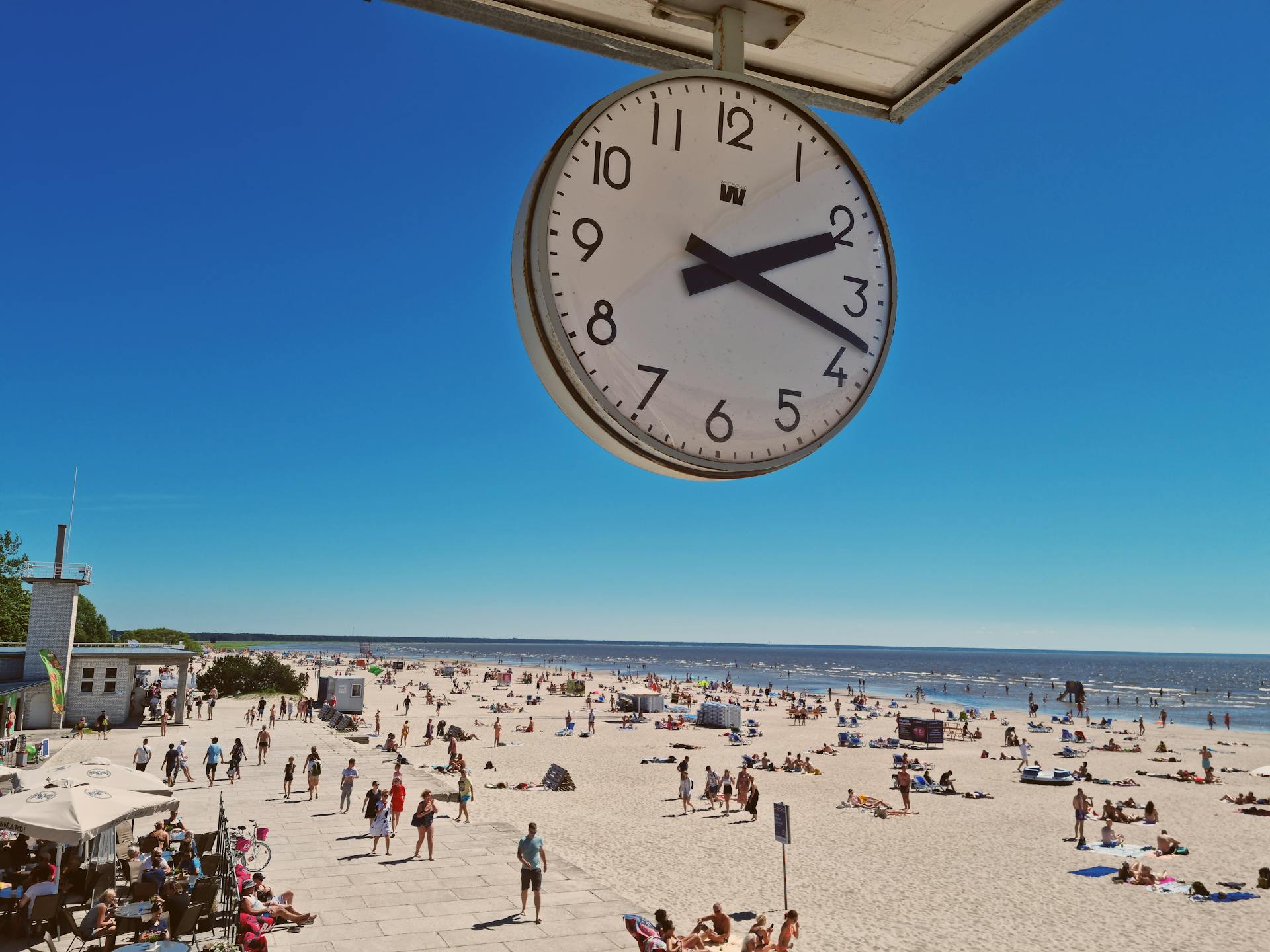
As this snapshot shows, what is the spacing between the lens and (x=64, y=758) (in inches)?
955

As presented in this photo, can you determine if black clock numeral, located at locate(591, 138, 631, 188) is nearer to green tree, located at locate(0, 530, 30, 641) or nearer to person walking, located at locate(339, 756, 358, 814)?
person walking, located at locate(339, 756, 358, 814)

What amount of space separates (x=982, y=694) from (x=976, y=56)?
98437 millimetres

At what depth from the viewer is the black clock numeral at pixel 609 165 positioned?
1.95m

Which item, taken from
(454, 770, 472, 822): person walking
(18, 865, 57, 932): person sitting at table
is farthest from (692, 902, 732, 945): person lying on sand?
(18, 865, 57, 932): person sitting at table

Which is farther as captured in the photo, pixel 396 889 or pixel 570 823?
pixel 570 823

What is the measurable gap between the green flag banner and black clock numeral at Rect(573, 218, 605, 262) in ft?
117

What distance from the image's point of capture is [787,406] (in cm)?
211

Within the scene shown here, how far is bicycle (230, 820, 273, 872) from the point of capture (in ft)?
45.1

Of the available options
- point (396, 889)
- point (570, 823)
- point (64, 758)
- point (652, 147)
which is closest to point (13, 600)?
point (64, 758)

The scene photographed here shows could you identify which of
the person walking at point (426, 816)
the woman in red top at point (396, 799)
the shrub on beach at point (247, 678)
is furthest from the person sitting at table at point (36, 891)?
the shrub on beach at point (247, 678)

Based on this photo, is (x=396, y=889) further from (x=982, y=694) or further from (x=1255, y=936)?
(x=982, y=694)

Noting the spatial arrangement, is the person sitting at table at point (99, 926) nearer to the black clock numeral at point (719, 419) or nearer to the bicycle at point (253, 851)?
the bicycle at point (253, 851)

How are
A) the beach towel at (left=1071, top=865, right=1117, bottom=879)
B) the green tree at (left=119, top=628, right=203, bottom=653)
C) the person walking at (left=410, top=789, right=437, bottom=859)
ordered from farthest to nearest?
the green tree at (left=119, top=628, right=203, bottom=653), the beach towel at (left=1071, top=865, right=1117, bottom=879), the person walking at (left=410, top=789, right=437, bottom=859)

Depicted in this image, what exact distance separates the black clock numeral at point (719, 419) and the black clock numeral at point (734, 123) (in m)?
0.68
